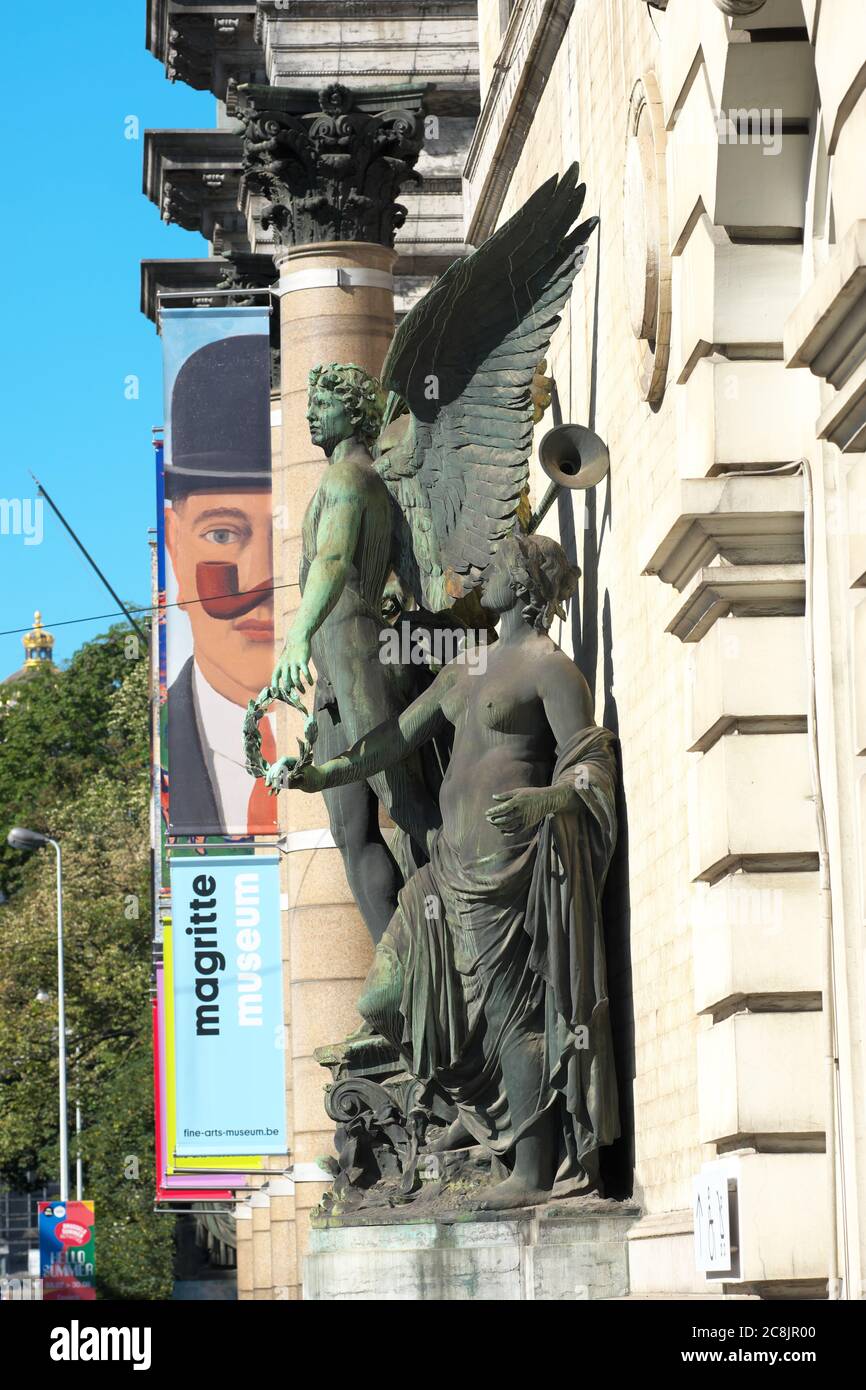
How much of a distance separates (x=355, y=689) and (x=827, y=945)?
4.87m

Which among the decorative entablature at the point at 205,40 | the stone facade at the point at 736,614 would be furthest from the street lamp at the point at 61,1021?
the stone facade at the point at 736,614

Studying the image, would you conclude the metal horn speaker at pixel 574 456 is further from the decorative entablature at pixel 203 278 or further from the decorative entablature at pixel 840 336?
the decorative entablature at pixel 203 278

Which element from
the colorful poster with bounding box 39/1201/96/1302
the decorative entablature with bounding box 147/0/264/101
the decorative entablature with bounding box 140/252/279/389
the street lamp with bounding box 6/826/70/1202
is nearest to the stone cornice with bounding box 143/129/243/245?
the decorative entablature with bounding box 140/252/279/389

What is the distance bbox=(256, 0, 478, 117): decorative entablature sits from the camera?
2388 cm

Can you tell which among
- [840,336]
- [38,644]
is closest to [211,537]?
[840,336]

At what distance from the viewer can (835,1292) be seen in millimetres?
7410

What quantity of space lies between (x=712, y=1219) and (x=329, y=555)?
447 cm

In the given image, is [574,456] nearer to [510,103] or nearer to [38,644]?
[510,103]

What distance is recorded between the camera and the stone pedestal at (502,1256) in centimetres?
1058

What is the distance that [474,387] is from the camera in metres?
12.0

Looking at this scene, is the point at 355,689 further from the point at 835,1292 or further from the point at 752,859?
the point at 835,1292
